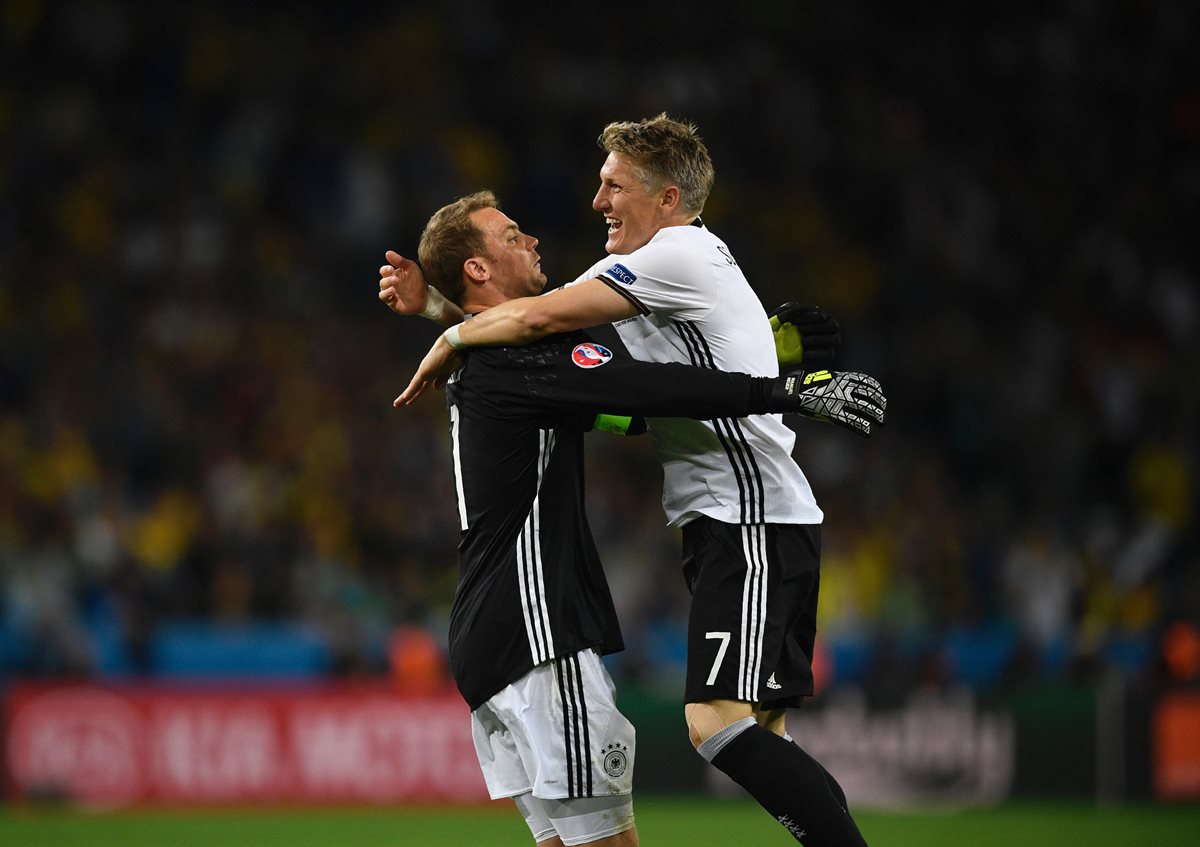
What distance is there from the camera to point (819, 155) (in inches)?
650

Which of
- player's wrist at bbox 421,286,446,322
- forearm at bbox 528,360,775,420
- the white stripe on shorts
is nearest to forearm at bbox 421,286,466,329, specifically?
player's wrist at bbox 421,286,446,322

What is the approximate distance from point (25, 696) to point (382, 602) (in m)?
2.53

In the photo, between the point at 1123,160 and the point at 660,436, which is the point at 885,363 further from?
the point at 660,436

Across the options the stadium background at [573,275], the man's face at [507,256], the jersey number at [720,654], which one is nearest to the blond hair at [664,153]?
the man's face at [507,256]

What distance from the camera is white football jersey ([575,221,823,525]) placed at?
15.3 ft

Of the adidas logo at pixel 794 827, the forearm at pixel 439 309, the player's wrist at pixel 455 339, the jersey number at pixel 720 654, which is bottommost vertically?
the adidas logo at pixel 794 827

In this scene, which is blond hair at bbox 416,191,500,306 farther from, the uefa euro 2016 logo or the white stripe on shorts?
the white stripe on shorts

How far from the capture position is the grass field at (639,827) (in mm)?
9078

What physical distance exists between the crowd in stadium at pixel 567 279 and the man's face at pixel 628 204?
6.84m

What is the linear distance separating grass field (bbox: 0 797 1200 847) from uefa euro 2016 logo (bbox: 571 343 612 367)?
495 cm

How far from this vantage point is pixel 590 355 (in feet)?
15.0

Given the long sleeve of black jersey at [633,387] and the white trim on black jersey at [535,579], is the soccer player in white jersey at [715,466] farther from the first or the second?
the white trim on black jersey at [535,579]

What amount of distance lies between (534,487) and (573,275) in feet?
32.8

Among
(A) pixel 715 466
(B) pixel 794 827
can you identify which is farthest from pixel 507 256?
(B) pixel 794 827
